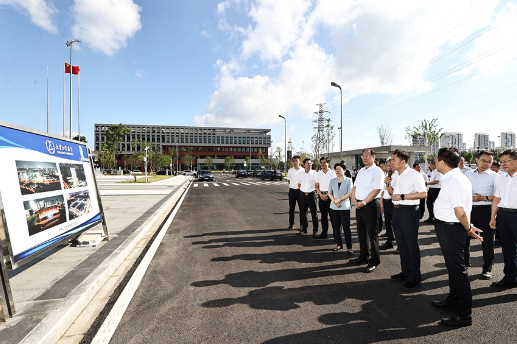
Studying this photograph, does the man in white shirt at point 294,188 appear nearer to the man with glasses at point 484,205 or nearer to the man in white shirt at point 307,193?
the man in white shirt at point 307,193

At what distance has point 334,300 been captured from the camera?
11.5ft

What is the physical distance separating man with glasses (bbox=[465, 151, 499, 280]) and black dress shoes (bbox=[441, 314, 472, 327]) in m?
1.40

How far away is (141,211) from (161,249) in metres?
4.59

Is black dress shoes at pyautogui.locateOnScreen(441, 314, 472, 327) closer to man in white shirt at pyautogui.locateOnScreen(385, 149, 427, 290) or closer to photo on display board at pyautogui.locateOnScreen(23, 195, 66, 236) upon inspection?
man in white shirt at pyautogui.locateOnScreen(385, 149, 427, 290)

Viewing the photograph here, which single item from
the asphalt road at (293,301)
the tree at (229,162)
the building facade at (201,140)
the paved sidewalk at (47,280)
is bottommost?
the asphalt road at (293,301)

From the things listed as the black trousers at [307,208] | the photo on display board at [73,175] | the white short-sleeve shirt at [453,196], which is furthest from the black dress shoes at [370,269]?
the photo on display board at [73,175]

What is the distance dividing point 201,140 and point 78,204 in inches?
4192

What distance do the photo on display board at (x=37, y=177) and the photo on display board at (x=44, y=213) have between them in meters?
0.16

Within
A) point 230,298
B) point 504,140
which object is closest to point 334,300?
point 230,298

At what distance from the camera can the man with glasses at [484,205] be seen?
428cm

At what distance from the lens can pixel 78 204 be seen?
511cm

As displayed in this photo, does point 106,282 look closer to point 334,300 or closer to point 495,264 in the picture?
point 334,300

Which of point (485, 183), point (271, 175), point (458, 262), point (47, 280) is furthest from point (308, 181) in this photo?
point (271, 175)

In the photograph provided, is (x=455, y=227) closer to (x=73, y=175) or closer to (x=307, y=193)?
(x=307, y=193)
